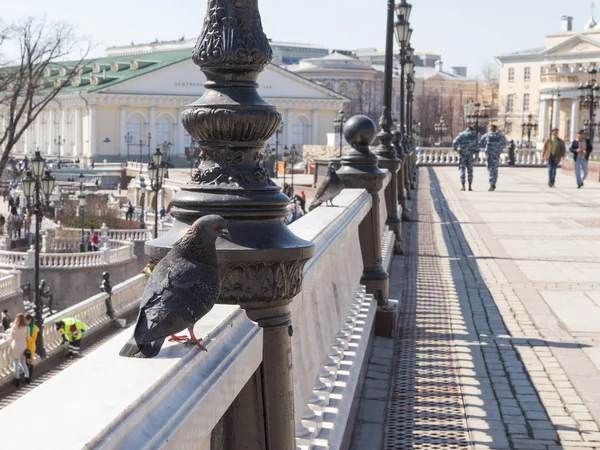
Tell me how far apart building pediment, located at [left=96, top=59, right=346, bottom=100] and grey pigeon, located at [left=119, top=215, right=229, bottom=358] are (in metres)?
93.7

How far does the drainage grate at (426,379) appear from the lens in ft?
17.4

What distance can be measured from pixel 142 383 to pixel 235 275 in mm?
1243

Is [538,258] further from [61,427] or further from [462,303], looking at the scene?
[61,427]

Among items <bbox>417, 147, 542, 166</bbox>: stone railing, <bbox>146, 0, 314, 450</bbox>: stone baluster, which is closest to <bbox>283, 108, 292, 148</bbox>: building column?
<bbox>417, 147, 542, 166</bbox>: stone railing

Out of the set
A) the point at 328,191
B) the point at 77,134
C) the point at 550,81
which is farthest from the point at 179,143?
the point at 328,191

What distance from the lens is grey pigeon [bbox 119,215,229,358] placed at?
8.36ft

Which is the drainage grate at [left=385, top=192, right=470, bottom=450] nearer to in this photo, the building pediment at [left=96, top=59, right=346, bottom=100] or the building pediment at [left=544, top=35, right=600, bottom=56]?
the building pediment at [left=96, top=59, right=346, bottom=100]

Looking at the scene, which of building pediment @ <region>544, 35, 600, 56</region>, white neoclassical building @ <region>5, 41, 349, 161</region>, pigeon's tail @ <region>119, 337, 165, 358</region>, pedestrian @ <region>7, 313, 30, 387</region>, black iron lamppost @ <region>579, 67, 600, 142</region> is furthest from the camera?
building pediment @ <region>544, 35, 600, 56</region>

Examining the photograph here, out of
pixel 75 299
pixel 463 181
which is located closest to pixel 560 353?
pixel 463 181

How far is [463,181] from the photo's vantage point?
28.6 m

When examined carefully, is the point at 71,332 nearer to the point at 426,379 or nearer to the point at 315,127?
the point at 426,379

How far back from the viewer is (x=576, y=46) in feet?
360

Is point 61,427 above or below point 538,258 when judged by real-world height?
above

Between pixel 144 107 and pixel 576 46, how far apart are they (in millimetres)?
45743
